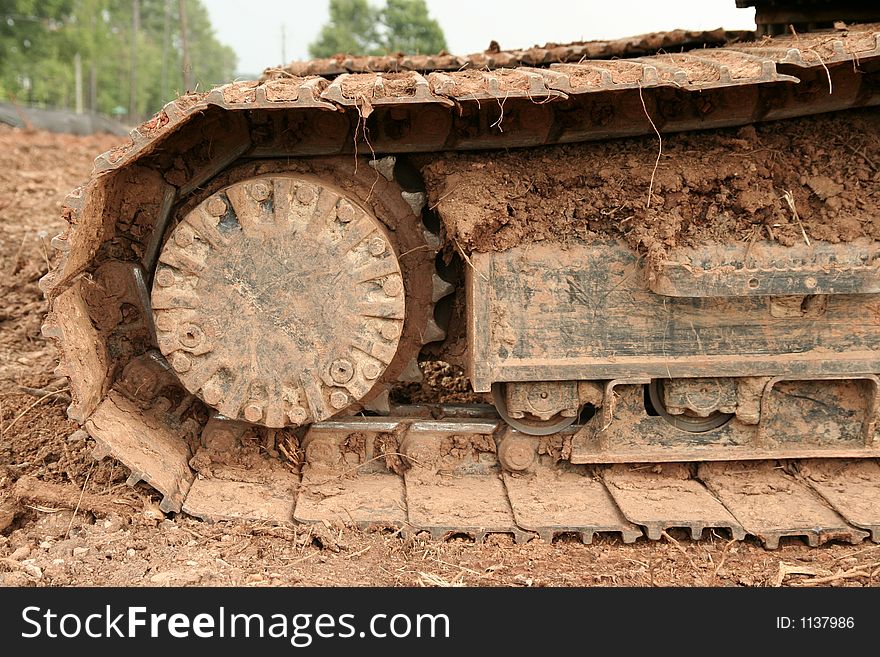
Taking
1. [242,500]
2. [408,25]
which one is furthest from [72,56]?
[242,500]

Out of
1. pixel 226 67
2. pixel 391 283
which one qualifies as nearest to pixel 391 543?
pixel 391 283

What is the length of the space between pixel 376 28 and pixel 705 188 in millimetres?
20790

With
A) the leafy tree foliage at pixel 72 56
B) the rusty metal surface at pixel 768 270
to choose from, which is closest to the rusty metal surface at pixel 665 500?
the rusty metal surface at pixel 768 270

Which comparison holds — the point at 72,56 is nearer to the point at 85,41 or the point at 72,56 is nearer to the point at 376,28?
the point at 85,41

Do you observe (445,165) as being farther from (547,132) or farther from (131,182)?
(131,182)

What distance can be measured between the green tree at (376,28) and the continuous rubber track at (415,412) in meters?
15.7

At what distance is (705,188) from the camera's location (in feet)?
11.0

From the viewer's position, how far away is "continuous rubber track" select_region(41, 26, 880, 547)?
3000mm

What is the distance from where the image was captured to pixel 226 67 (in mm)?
48188

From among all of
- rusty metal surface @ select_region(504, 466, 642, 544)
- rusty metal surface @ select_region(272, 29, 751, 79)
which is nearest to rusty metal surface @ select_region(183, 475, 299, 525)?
rusty metal surface @ select_region(504, 466, 642, 544)

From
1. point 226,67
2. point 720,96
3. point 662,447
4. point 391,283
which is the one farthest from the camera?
point 226,67

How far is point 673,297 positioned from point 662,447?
2.05 feet

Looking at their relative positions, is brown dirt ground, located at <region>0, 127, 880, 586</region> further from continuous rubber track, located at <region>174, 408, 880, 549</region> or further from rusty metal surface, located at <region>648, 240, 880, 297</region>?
rusty metal surface, located at <region>648, 240, 880, 297</region>

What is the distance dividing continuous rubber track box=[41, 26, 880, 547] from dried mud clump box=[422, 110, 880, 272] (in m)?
0.11
